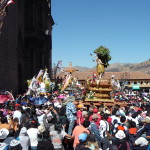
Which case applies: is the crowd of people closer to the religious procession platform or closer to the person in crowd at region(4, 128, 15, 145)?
the person in crowd at region(4, 128, 15, 145)

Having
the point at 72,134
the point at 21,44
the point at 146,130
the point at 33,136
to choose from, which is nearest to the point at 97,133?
the point at 72,134

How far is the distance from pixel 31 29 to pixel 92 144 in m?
36.9

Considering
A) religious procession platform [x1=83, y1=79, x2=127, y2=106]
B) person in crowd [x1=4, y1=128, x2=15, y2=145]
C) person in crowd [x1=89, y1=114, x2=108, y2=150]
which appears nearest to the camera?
person in crowd [x1=4, y1=128, x2=15, y2=145]

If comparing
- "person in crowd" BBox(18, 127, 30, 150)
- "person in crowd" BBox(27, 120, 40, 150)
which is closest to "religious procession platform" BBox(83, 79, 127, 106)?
"person in crowd" BBox(27, 120, 40, 150)

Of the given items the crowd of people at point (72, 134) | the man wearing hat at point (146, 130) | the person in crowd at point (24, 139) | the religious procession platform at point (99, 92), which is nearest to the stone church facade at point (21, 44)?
the religious procession platform at point (99, 92)

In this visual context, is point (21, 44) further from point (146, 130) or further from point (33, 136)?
point (146, 130)

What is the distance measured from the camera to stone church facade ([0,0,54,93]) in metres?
24.8

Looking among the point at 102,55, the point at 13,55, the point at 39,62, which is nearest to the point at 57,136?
the point at 13,55

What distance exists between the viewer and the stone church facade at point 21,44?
81.3ft

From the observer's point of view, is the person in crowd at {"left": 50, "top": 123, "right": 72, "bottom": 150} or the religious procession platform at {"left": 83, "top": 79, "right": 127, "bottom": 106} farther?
the religious procession platform at {"left": 83, "top": 79, "right": 127, "bottom": 106}

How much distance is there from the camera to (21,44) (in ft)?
117

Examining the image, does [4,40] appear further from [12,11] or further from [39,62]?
[39,62]

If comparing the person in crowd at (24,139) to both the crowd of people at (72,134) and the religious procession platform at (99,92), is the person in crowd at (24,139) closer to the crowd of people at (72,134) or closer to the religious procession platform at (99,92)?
the crowd of people at (72,134)

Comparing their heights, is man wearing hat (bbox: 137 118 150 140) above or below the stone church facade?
below
